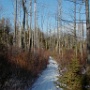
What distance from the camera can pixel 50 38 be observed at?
7338 centimetres

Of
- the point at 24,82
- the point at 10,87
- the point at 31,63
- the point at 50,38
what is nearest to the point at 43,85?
the point at 24,82

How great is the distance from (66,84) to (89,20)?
377cm

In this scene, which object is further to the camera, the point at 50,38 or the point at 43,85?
the point at 50,38

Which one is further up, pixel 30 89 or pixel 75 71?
pixel 75 71

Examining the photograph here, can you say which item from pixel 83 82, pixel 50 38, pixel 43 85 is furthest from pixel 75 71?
pixel 50 38

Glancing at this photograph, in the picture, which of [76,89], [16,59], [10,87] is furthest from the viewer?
[16,59]

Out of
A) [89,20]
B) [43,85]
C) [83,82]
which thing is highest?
[89,20]

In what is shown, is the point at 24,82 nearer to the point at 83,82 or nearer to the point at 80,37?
the point at 83,82

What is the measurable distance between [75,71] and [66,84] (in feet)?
1.93

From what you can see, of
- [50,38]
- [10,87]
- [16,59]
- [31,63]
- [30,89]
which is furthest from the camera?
[50,38]

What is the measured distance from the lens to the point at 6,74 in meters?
8.88

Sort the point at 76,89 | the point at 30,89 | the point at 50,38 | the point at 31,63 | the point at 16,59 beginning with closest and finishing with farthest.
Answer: the point at 76,89
the point at 30,89
the point at 16,59
the point at 31,63
the point at 50,38

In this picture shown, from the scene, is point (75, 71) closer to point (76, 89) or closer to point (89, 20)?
point (76, 89)

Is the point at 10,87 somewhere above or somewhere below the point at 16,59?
below
